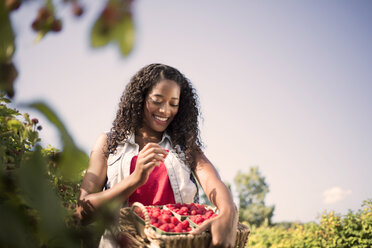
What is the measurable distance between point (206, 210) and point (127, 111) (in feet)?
3.54

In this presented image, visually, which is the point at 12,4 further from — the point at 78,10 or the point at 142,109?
the point at 142,109

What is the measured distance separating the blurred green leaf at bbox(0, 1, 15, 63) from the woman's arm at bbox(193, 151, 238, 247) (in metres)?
1.37

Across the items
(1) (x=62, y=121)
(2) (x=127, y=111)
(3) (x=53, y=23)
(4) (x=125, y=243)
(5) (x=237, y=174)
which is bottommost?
(4) (x=125, y=243)

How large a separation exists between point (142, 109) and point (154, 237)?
4.36ft

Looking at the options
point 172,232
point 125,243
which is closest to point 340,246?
point 172,232

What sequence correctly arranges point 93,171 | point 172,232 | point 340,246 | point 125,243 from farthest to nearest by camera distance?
point 340,246, point 93,171, point 172,232, point 125,243

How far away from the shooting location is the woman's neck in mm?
2609

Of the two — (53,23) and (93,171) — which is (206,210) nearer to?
(93,171)

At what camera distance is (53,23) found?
20.6 inches

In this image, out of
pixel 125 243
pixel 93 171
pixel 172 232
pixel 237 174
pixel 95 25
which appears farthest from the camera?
pixel 237 174

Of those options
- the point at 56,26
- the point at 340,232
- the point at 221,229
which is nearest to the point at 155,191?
the point at 221,229

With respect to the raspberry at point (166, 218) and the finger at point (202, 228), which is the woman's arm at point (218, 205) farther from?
the raspberry at point (166, 218)

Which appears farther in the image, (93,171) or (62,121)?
(93,171)

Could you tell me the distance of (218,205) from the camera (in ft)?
6.56
